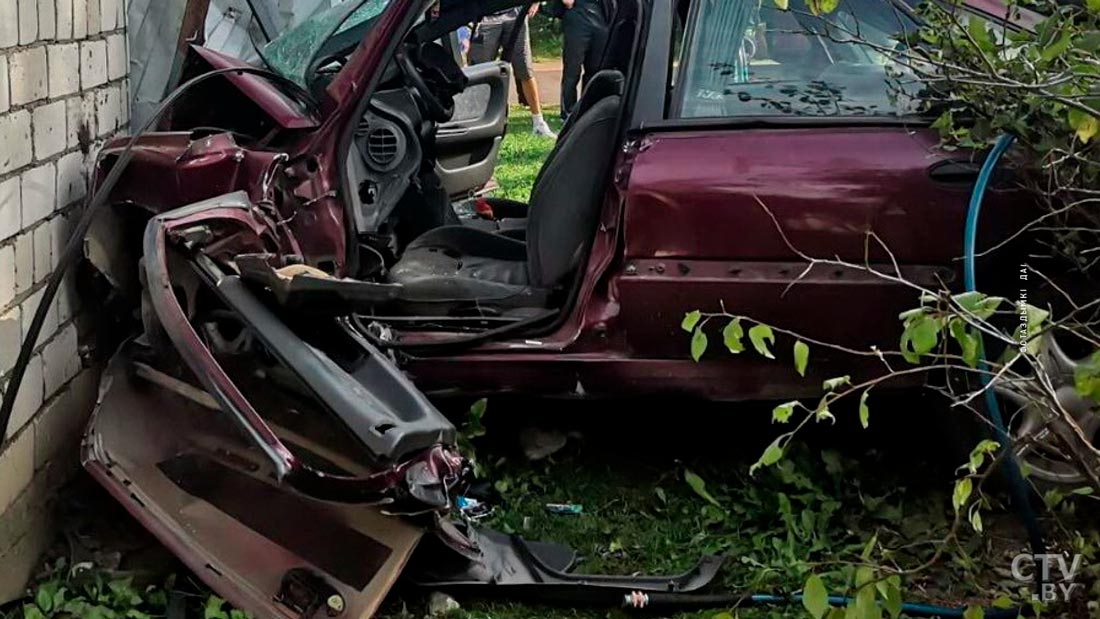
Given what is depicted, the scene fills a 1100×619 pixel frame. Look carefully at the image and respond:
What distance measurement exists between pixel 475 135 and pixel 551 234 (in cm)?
193

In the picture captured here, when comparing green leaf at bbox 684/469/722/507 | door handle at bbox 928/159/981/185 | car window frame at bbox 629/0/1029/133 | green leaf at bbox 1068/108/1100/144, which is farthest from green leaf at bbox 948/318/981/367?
green leaf at bbox 684/469/722/507

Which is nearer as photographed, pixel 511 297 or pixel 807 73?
pixel 807 73

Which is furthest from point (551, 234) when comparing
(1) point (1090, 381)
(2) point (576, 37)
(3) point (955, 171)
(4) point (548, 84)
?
(4) point (548, 84)

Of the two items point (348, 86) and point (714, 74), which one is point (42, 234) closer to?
point (348, 86)

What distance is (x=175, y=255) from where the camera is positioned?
331cm

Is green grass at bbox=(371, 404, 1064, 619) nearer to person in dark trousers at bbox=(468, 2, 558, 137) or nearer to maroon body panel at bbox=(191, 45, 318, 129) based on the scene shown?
maroon body panel at bbox=(191, 45, 318, 129)

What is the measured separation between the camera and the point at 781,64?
3.76 m

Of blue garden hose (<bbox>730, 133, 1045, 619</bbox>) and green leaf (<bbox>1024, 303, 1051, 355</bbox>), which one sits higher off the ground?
green leaf (<bbox>1024, 303, 1051, 355</bbox>)

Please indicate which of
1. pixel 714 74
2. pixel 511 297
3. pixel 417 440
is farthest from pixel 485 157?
pixel 417 440

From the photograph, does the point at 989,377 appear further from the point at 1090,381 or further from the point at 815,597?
the point at 815,597

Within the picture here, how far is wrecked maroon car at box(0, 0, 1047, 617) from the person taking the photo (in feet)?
10.3

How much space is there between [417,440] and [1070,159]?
5.80ft

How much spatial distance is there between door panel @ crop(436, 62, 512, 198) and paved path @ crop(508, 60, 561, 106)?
9.11 meters

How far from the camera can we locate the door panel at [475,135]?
5785mm
